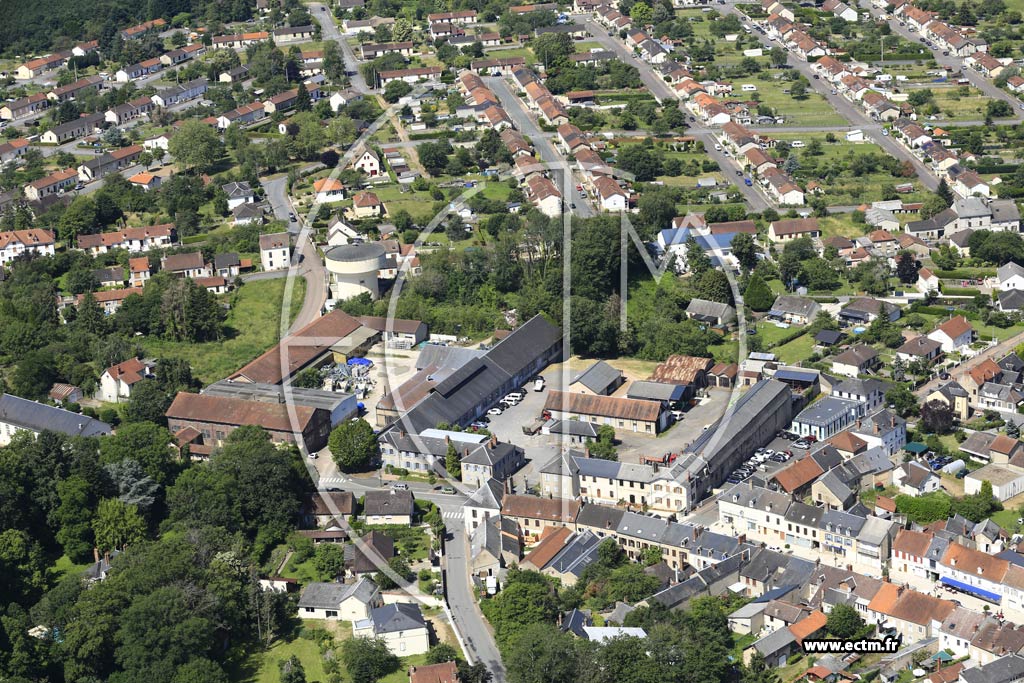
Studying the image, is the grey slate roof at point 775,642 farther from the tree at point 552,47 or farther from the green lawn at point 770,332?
A: the tree at point 552,47

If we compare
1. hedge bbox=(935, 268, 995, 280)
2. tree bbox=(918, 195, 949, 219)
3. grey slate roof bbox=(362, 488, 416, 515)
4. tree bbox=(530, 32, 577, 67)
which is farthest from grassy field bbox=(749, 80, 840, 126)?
grey slate roof bbox=(362, 488, 416, 515)

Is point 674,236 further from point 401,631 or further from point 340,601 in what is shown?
point 401,631

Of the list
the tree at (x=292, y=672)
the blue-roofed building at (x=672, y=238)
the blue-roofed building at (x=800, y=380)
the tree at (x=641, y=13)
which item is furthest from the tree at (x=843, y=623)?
the tree at (x=641, y=13)

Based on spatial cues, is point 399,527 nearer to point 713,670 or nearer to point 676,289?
point 713,670

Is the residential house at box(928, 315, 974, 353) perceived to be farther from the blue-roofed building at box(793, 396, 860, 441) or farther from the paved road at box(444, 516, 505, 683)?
the paved road at box(444, 516, 505, 683)

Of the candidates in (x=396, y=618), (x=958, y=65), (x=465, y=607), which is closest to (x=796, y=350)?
(x=465, y=607)
